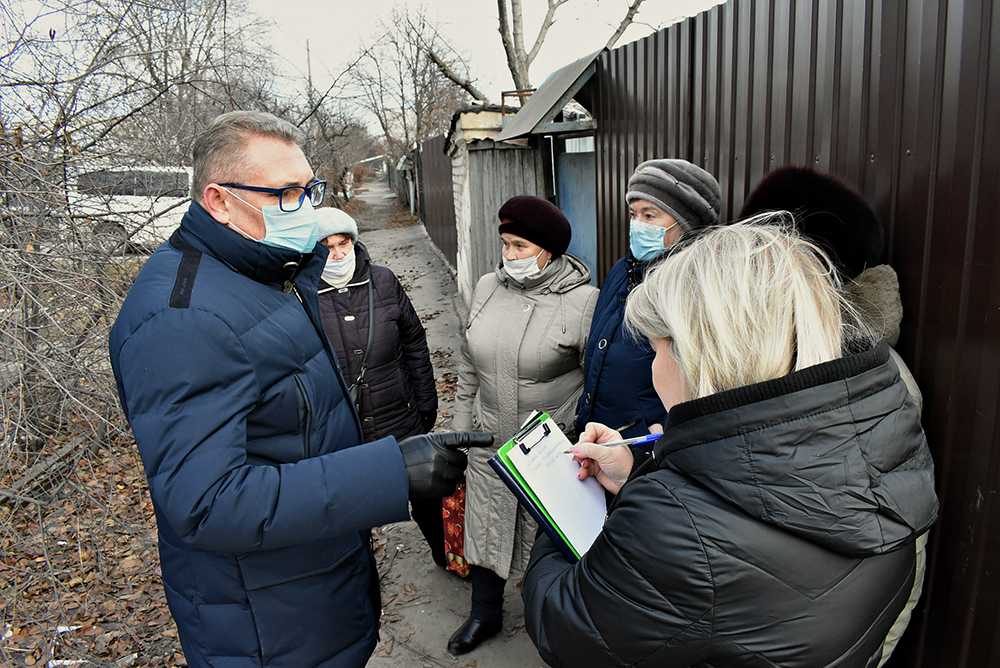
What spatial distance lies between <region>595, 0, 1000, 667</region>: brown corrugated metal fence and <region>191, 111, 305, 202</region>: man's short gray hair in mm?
1707

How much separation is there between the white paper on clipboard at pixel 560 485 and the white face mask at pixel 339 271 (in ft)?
5.09

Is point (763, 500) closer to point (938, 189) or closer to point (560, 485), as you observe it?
point (560, 485)

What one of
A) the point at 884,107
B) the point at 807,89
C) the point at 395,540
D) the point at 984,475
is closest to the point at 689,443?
the point at 984,475

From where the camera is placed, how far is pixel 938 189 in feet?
5.59

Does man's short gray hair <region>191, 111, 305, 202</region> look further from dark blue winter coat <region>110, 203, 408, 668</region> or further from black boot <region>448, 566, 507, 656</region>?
black boot <region>448, 566, 507, 656</region>

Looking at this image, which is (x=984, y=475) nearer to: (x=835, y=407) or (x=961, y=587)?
(x=961, y=587)

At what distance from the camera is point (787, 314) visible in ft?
3.94

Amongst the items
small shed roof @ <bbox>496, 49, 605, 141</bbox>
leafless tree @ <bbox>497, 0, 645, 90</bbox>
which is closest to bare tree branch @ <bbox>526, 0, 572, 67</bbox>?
leafless tree @ <bbox>497, 0, 645, 90</bbox>

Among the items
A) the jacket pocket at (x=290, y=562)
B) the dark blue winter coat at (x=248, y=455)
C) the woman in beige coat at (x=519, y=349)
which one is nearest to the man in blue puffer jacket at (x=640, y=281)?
the woman in beige coat at (x=519, y=349)

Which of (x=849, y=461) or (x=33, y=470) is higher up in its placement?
(x=849, y=461)

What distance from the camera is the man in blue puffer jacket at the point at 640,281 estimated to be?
8.16 feet

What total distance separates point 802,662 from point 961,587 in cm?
96

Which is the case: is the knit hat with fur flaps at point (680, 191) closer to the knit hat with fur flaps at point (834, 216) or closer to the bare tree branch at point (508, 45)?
the knit hat with fur flaps at point (834, 216)

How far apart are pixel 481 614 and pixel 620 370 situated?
1.47 meters
